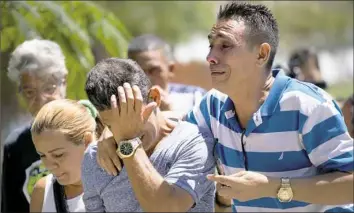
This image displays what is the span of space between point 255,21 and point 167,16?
6543 millimetres

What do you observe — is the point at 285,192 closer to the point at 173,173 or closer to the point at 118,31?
the point at 173,173

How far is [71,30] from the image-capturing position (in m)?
5.57

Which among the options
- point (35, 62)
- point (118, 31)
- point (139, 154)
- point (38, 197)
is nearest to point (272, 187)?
point (139, 154)

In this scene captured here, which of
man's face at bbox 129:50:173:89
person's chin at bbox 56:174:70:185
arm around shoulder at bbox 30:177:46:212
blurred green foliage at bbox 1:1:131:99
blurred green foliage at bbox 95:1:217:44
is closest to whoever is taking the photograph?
person's chin at bbox 56:174:70:185

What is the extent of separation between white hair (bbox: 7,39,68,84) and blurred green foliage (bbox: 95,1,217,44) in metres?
1.68

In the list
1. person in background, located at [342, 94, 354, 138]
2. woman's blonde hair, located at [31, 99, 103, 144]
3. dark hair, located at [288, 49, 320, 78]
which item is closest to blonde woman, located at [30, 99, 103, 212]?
woman's blonde hair, located at [31, 99, 103, 144]

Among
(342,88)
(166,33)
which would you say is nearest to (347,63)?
(342,88)

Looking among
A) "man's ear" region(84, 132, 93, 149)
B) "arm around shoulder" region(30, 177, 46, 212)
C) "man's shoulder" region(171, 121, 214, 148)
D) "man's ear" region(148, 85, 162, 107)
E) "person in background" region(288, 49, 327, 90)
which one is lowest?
"person in background" region(288, 49, 327, 90)

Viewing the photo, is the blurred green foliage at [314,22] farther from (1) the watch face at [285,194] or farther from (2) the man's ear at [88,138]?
(1) the watch face at [285,194]

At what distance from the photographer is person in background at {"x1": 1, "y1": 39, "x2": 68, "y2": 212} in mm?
4559

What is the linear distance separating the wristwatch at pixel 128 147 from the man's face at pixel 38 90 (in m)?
1.69

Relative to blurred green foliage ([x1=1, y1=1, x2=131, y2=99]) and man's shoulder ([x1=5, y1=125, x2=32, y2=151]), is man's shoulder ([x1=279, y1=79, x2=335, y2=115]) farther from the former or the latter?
blurred green foliage ([x1=1, y1=1, x2=131, y2=99])

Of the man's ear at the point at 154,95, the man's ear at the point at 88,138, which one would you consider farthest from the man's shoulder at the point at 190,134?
the man's ear at the point at 88,138

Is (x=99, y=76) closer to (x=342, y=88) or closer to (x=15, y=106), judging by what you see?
(x=15, y=106)
